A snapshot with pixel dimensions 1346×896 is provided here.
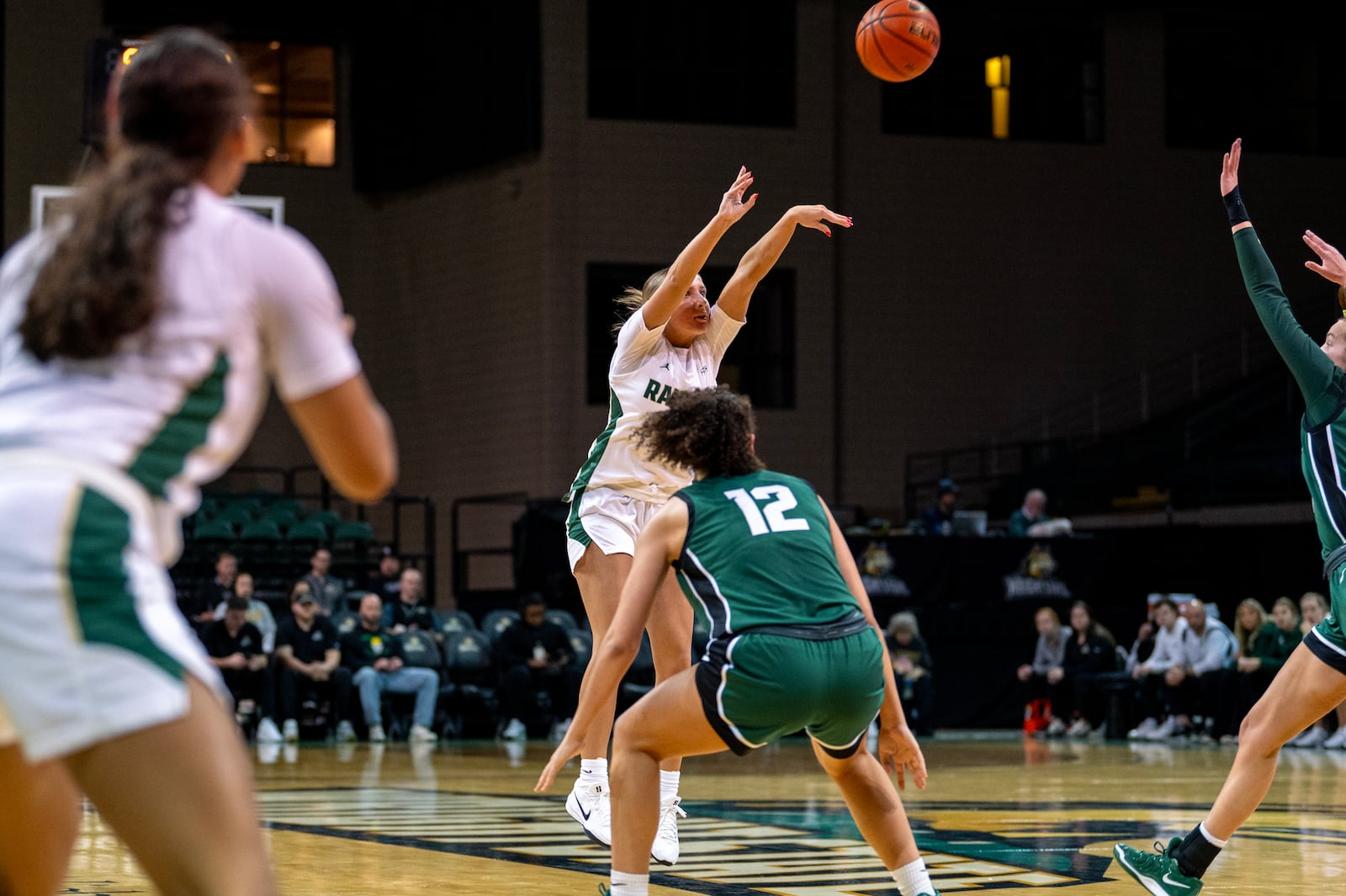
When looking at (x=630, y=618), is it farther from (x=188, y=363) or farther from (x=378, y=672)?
(x=378, y=672)

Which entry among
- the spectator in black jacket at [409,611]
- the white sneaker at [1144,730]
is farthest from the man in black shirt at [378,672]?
the white sneaker at [1144,730]

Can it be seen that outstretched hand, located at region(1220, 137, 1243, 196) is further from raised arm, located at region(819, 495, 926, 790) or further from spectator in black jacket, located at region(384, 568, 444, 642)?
spectator in black jacket, located at region(384, 568, 444, 642)

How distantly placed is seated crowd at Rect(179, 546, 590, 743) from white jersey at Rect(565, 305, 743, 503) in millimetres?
9434

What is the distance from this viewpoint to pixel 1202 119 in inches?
1023

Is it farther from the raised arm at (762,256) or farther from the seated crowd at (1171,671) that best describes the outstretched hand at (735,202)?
the seated crowd at (1171,671)

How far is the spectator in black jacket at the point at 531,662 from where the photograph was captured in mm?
16531

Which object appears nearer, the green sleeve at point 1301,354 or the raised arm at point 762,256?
the green sleeve at point 1301,354

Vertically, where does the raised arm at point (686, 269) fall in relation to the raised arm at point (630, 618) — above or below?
above

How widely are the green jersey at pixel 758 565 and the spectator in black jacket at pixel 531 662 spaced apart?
12.3 metres

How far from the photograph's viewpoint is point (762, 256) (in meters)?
6.70

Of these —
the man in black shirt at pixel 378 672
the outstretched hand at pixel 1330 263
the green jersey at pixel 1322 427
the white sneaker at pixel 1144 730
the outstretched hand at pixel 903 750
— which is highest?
the outstretched hand at pixel 1330 263

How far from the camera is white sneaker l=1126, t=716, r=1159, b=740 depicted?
17266mm

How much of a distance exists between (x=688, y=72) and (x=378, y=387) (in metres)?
6.27

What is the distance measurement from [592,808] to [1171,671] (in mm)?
11617
